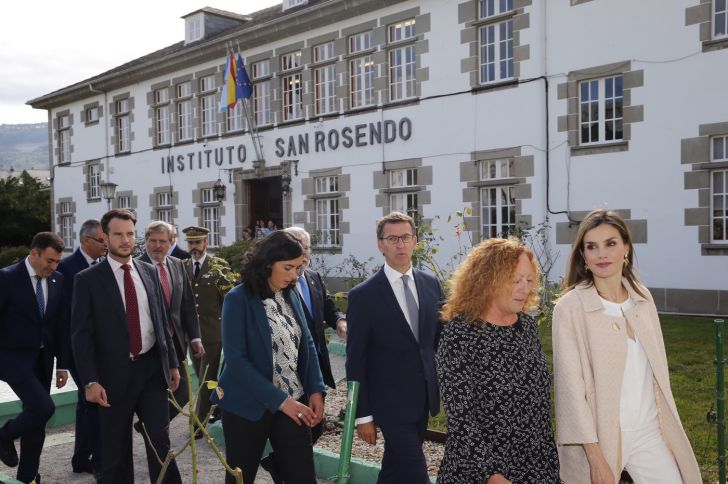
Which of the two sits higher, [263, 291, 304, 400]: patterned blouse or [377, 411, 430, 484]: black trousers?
[263, 291, 304, 400]: patterned blouse

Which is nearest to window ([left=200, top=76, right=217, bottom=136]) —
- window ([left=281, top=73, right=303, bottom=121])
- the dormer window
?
the dormer window

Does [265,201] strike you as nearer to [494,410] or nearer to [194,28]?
[194,28]

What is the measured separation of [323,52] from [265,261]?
1529 centimetres

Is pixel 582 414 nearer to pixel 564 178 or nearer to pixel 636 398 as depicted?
pixel 636 398

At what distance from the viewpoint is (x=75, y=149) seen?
1066 inches

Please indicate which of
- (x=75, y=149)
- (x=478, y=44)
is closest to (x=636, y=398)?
(x=478, y=44)

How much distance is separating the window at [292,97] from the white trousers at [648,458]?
1645 cm

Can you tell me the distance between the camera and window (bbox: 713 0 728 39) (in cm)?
1200

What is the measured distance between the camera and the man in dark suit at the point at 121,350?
438 centimetres

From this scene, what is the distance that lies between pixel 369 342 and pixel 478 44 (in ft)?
39.9

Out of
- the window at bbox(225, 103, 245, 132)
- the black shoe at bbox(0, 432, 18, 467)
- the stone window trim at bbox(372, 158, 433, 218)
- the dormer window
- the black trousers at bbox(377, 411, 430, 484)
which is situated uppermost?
the dormer window

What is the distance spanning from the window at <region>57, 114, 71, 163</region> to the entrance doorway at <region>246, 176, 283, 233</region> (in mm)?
10839

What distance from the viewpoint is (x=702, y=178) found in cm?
1212

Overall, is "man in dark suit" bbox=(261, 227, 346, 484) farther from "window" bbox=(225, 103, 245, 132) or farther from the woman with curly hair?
"window" bbox=(225, 103, 245, 132)
